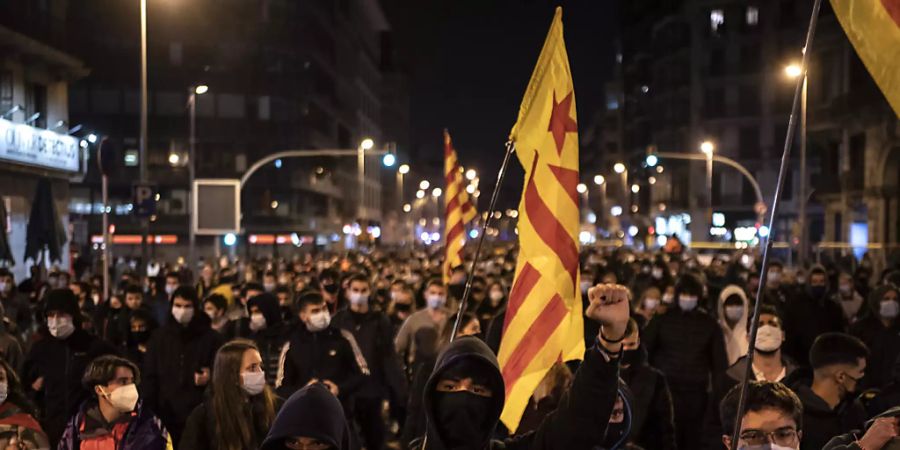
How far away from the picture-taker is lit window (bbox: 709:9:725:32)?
7712 centimetres

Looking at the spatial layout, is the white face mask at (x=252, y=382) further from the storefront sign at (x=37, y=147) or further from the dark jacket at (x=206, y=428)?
the storefront sign at (x=37, y=147)

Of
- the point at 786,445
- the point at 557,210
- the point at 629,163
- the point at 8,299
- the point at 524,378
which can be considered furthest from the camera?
the point at 629,163

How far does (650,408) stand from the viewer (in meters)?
6.94

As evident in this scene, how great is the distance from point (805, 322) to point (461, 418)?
30.6 feet

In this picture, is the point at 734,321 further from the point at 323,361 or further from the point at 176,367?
the point at 176,367

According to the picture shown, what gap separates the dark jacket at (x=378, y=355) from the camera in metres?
9.55

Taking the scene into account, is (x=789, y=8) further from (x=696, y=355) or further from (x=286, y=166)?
(x=696, y=355)

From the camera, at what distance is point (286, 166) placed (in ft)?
224

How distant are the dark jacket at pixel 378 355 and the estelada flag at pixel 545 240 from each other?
11.5ft

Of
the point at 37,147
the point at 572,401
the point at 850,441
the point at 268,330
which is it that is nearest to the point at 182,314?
the point at 268,330

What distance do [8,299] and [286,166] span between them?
54192 mm

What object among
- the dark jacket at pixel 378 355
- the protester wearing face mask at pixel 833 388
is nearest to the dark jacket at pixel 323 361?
the dark jacket at pixel 378 355

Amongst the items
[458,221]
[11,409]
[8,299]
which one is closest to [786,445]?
[11,409]

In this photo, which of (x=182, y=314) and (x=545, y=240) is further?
(x=182, y=314)
